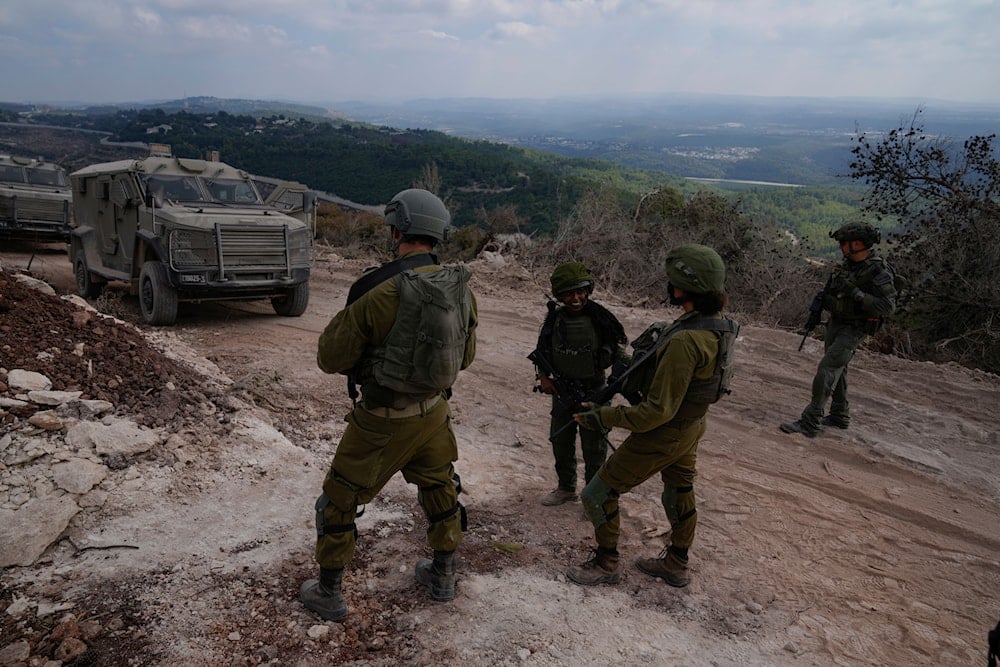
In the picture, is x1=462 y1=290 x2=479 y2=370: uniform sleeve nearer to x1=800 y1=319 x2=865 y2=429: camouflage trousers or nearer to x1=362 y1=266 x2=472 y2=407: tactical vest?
x1=362 y1=266 x2=472 y2=407: tactical vest

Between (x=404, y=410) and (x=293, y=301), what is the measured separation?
6149 mm

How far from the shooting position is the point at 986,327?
8.27m

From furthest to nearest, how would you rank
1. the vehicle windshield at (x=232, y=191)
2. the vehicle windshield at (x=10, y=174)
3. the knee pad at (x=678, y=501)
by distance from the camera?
the vehicle windshield at (x=10, y=174)
the vehicle windshield at (x=232, y=191)
the knee pad at (x=678, y=501)

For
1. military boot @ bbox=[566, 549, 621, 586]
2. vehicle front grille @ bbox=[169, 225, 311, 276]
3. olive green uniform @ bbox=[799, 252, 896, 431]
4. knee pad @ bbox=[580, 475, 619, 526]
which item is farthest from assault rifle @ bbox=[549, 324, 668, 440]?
vehicle front grille @ bbox=[169, 225, 311, 276]

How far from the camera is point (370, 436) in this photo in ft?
8.28

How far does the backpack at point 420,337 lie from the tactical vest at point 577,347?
111cm

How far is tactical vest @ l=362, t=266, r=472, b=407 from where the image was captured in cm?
242

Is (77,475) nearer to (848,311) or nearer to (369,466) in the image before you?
(369,466)

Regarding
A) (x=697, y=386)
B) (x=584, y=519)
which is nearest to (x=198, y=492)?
(x=584, y=519)

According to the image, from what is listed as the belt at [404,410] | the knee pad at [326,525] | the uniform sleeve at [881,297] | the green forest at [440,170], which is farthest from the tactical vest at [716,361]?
the green forest at [440,170]

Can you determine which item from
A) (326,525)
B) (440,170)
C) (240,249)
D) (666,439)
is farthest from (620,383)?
(440,170)

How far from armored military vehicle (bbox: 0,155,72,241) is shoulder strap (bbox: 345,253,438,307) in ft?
41.7

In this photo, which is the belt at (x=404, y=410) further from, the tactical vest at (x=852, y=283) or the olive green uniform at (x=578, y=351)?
the tactical vest at (x=852, y=283)

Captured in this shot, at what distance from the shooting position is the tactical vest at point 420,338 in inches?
95.2
